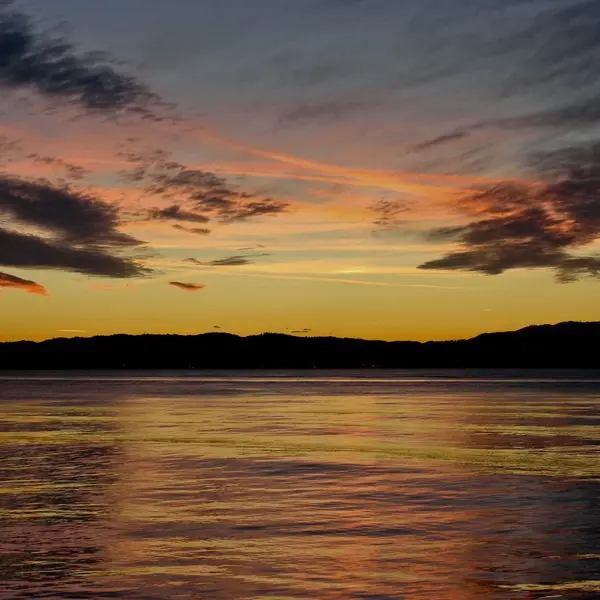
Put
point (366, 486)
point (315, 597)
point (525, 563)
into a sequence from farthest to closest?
1. point (366, 486)
2. point (525, 563)
3. point (315, 597)

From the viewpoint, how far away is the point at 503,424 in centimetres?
6044

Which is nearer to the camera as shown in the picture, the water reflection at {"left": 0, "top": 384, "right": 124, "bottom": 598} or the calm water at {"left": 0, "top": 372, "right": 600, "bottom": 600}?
the calm water at {"left": 0, "top": 372, "right": 600, "bottom": 600}

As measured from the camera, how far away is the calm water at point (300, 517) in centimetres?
1739

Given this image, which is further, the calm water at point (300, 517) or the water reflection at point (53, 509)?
the water reflection at point (53, 509)

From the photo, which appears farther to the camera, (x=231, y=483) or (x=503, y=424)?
(x=503, y=424)

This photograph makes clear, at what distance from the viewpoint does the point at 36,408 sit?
276ft

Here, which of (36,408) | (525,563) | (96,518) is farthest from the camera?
(36,408)

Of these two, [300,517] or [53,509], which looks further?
[53,509]

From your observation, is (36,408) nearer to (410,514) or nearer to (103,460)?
(103,460)

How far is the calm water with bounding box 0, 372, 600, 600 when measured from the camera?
1739 cm

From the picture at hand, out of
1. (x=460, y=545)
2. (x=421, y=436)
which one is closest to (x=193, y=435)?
(x=421, y=436)

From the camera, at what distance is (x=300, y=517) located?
80.1 feet

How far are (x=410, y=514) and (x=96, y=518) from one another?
26.3 ft

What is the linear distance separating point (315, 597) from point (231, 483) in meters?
14.9
